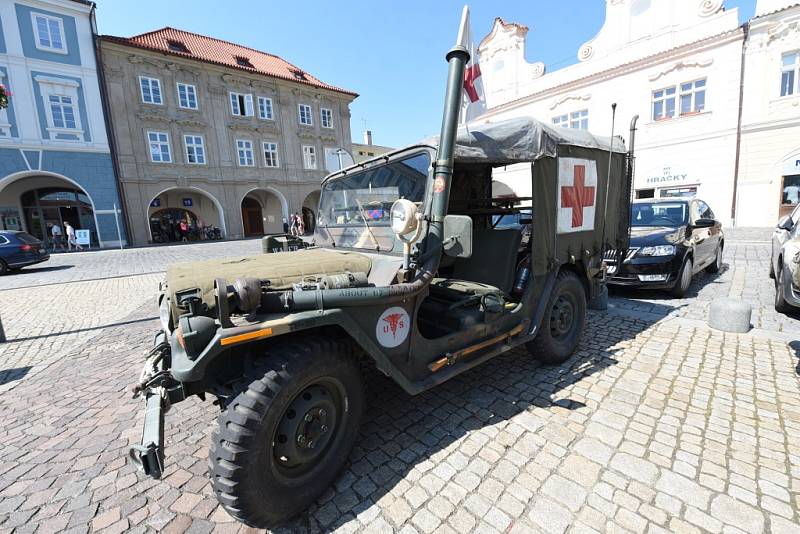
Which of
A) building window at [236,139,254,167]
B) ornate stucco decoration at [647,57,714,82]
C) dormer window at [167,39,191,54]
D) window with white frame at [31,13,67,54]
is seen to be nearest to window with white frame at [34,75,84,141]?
window with white frame at [31,13,67,54]

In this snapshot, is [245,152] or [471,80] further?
[245,152]

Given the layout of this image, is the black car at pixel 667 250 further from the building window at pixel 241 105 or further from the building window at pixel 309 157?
the building window at pixel 241 105

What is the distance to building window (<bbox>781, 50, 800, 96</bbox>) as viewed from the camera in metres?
15.2

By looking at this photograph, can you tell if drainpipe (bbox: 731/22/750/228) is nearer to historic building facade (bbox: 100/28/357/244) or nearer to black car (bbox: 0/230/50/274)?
historic building facade (bbox: 100/28/357/244)

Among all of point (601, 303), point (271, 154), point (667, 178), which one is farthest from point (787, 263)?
point (271, 154)

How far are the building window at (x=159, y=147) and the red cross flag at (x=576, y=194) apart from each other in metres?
24.3

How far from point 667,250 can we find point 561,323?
134 inches

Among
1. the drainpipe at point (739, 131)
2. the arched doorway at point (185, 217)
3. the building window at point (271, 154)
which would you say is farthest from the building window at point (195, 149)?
the drainpipe at point (739, 131)

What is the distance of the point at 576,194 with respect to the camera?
143 inches

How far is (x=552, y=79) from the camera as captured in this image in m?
21.7

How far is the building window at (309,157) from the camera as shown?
26592mm

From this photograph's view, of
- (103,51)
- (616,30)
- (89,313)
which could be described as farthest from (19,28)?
(616,30)

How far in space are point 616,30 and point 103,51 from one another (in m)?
27.4

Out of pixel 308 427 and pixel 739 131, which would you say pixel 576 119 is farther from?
pixel 308 427
